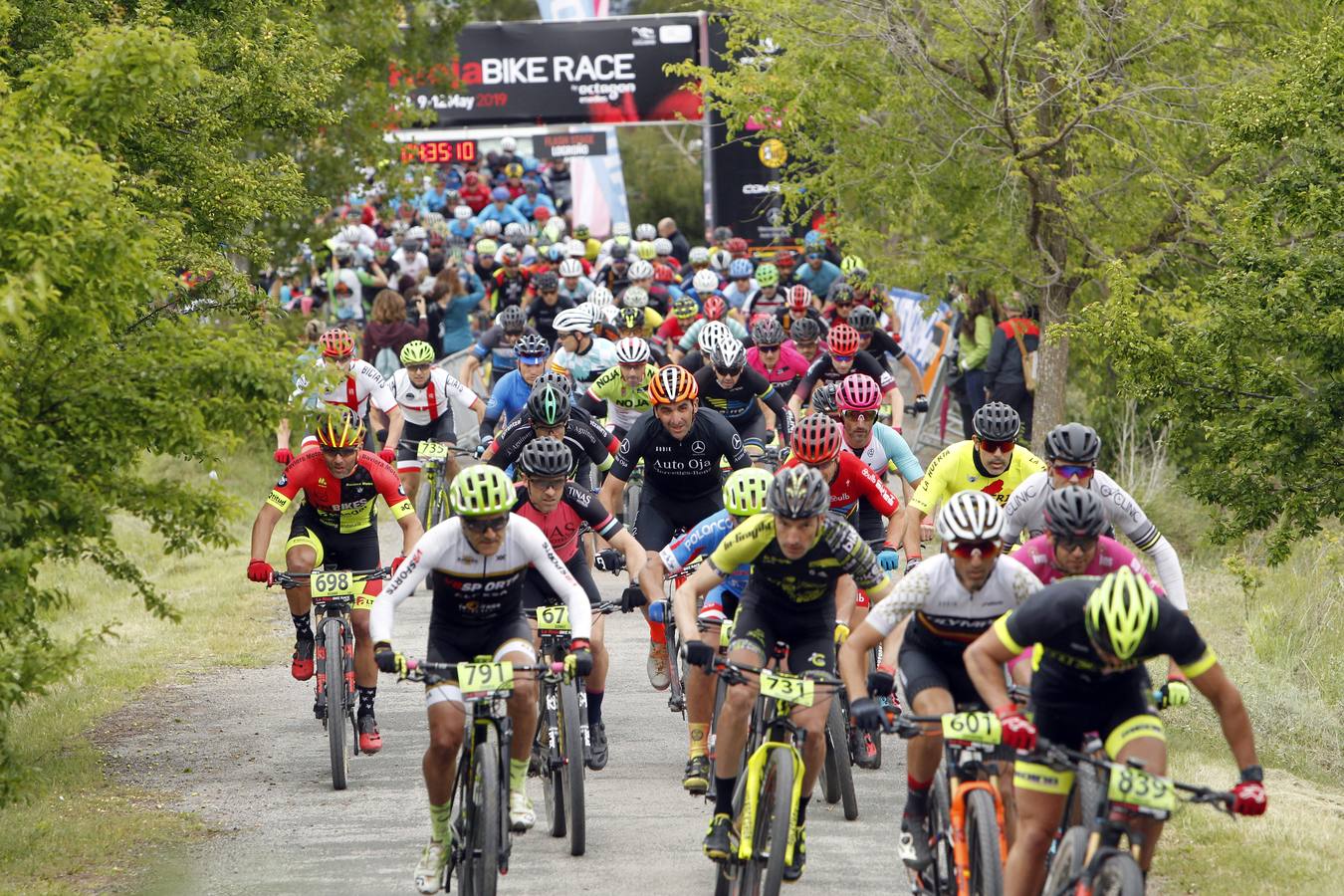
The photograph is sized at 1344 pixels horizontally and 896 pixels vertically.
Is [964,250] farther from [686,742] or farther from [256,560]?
[256,560]

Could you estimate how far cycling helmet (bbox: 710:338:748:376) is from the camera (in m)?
14.2

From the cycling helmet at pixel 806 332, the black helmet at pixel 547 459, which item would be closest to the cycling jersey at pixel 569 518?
the black helmet at pixel 547 459

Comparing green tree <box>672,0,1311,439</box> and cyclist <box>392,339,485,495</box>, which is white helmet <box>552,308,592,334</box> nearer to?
cyclist <box>392,339,485,495</box>

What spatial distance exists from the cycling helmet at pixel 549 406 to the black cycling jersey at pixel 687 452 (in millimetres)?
493

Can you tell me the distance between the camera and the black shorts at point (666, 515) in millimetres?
12281

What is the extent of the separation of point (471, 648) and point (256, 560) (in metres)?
2.77

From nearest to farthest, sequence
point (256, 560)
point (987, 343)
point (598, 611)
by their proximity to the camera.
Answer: point (598, 611) → point (256, 560) → point (987, 343)

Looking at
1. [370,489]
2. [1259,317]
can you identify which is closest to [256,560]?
[370,489]

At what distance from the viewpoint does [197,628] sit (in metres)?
16.2

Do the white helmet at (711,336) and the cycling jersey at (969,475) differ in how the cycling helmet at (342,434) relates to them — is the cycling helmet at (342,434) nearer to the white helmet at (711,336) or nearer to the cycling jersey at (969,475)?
the cycling jersey at (969,475)

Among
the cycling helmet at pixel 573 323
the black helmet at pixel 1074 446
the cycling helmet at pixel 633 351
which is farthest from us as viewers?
the cycling helmet at pixel 573 323

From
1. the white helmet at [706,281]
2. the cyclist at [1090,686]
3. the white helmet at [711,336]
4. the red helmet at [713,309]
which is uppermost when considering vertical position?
the white helmet at [706,281]

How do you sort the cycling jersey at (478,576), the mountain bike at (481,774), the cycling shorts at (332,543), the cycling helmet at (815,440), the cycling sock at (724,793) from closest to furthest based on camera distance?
the mountain bike at (481,774), the cycling sock at (724,793), the cycling jersey at (478,576), the cycling helmet at (815,440), the cycling shorts at (332,543)

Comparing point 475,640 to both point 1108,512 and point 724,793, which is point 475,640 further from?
point 1108,512
